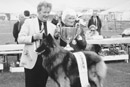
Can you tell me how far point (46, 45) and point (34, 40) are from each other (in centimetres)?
17

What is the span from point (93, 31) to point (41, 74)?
489 centimetres

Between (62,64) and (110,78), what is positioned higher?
(62,64)

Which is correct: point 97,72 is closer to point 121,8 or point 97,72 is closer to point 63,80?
point 63,80

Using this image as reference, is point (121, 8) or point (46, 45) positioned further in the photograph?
point (121, 8)

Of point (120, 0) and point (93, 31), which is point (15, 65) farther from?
point (120, 0)

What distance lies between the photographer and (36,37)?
3.20 metres

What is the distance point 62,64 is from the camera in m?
3.40

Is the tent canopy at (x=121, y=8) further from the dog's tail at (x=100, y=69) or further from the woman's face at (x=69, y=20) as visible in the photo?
the woman's face at (x=69, y=20)

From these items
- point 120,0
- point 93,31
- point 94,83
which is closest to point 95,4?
point 120,0

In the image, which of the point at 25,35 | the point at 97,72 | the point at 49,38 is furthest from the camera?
the point at 97,72

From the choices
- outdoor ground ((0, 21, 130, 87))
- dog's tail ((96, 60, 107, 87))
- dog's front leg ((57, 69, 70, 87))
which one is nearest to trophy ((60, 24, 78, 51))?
dog's front leg ((57, 69, 70, 87))

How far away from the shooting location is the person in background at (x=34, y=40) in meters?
3.25

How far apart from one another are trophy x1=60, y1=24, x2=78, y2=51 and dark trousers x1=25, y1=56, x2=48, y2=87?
427 mm

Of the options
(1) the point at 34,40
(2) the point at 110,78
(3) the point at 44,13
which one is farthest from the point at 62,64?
(2) the point at 110,78
